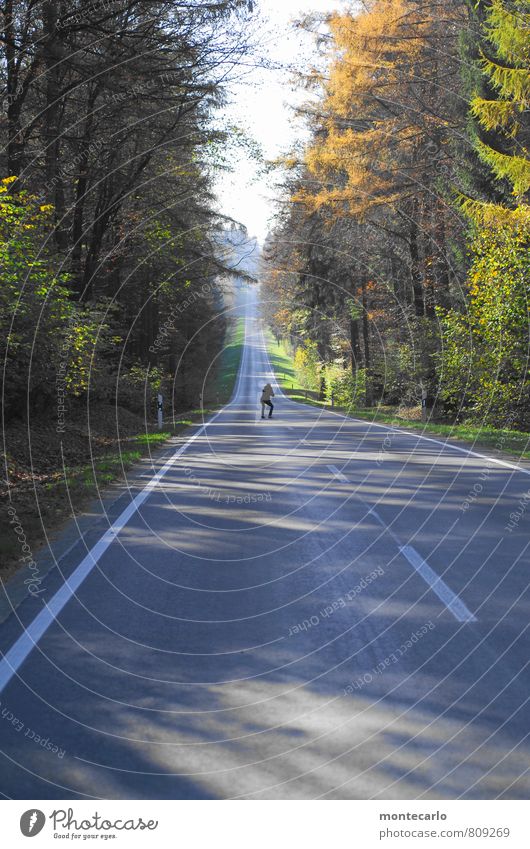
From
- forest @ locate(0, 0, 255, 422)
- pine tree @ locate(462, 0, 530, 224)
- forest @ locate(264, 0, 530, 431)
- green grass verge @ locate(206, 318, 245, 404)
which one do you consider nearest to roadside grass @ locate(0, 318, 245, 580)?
forest @ locate(0, 0, 255, 422)

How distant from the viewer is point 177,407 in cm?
5422

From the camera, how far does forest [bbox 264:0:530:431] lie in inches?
899

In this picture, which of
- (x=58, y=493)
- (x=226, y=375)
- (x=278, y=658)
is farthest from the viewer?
(x=226, y=375)

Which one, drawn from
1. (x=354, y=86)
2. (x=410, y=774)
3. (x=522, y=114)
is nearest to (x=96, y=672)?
(x=410, y=774)

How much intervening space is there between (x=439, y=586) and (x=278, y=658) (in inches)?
81.7

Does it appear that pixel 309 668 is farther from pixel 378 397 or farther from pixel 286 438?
pixel 378 397

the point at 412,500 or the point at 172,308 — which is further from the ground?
the point at 172,308

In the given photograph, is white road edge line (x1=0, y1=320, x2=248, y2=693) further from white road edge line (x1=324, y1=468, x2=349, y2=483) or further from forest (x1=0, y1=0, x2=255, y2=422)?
forest (x1=0, y1=0, x2=255, y2=422)

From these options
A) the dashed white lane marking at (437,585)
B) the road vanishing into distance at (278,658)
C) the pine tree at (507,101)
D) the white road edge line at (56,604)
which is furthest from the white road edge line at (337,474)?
the pine tree at (507,101)

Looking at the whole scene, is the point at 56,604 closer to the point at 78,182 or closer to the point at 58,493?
the point at 58,493

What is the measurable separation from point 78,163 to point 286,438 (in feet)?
33.9

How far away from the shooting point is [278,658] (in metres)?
5.46

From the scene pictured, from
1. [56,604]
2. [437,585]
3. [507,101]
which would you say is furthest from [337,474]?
[507,101]
